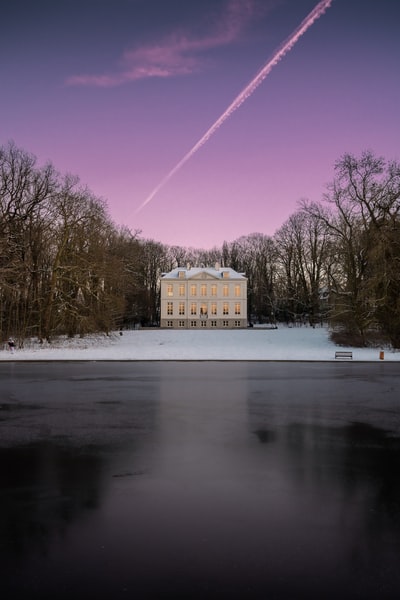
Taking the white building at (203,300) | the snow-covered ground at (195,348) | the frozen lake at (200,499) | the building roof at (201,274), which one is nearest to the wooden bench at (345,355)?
the snow-covered ground at (195,348)

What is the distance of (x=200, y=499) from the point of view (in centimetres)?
549

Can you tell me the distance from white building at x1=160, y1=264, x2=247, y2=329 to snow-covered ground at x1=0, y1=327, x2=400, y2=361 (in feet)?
75.3

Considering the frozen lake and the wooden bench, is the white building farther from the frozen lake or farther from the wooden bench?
the frozen lake

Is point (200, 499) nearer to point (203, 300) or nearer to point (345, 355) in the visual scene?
point (345, 355)

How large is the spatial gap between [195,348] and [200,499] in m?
31.3

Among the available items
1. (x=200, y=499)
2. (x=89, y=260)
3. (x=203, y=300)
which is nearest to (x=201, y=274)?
(x=203, y=300)

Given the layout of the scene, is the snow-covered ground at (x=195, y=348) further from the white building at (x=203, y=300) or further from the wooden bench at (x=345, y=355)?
the white building at (x=203, y=300)

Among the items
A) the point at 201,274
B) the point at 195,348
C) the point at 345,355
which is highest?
the point at 201,274

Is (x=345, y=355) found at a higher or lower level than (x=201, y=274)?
lower

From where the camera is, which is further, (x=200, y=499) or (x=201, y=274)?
(x=201, y=274)

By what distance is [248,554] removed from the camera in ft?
13.6

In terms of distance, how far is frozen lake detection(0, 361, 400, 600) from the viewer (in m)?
3.80

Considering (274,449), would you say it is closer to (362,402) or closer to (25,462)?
(25,462)

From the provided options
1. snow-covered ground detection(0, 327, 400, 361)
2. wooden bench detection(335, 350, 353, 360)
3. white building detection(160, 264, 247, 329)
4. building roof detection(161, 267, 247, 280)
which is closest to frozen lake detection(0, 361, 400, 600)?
wooden bench detection(335, 350, 353, 360)
